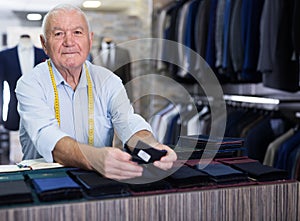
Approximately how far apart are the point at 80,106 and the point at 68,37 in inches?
9.7

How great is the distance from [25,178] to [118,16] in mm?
3412

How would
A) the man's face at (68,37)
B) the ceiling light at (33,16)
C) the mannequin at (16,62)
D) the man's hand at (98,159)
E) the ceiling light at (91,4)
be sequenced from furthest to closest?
the ceiling light at (91,4) → the ceiling light at (33,16) → the mannequin at (16,62) → the man's face at (68,37) → the man's hand at (98,159)

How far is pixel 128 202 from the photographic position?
40.4 inches

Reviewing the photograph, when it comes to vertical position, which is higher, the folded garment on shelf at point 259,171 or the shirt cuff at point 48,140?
the shirt cuff at point 48,140

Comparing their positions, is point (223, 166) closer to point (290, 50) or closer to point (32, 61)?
point (290, 50)

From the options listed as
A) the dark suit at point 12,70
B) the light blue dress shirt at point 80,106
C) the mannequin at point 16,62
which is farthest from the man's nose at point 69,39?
the mannequin at point 16,62

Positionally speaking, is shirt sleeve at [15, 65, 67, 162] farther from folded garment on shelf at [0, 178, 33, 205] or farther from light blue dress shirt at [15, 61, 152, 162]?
folded garment on shelf at [0, 178, 33, 205]

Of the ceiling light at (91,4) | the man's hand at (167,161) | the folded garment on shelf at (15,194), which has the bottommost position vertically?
the folded garment on shelf at (15,194)

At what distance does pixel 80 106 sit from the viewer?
1.50 m

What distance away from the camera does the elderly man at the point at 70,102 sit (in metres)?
1.31

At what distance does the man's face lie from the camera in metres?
1.39

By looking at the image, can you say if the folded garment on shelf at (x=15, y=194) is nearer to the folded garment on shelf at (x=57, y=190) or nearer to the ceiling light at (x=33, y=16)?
the folded garment on shelf at (x=57, y=190)

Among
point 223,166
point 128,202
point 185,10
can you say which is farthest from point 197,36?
point 128,202

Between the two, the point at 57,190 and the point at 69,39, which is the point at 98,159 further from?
the point at 69,39
